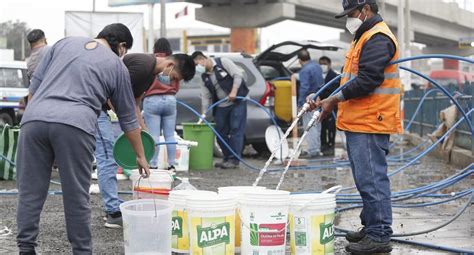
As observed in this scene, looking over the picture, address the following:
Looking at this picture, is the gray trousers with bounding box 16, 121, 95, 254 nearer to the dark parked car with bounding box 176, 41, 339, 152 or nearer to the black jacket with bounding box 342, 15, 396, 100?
the black jacket with bounding box 342, 15, 396, 100

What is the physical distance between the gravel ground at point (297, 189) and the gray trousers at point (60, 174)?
1043 mm

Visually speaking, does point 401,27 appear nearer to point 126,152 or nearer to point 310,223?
point 126,152

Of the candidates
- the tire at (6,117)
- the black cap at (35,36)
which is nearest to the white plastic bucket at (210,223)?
the black cap at (35,36)

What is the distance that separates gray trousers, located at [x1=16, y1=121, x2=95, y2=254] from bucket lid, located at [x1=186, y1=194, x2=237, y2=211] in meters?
0.69

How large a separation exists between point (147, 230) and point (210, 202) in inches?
20.0

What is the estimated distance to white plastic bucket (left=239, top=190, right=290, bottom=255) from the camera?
5172 mm

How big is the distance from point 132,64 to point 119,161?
749 millimetres

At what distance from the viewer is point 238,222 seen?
548 centimetres

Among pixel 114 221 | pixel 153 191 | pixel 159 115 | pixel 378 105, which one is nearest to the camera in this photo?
pixel 378 105

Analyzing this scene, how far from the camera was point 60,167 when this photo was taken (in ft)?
15.5

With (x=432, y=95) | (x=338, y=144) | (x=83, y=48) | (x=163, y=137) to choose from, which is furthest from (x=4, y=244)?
(x=338, y=144)

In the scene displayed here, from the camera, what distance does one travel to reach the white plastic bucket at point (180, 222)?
18.2 ft

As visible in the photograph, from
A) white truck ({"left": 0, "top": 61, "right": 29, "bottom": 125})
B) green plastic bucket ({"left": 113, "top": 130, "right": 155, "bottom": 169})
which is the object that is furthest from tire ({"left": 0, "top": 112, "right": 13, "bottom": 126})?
green plastic bucket ({"left": 113, "top": 130, "right": 155, "bottom": 169})

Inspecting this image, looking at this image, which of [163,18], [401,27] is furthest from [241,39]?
[163,18]
